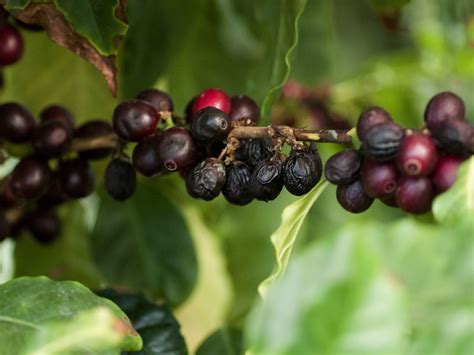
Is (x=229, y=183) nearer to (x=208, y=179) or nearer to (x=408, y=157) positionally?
(x=208, y=179)

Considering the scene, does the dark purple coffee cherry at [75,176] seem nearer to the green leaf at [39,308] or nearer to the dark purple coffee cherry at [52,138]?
the dark purple coffee cherry at [52,138]

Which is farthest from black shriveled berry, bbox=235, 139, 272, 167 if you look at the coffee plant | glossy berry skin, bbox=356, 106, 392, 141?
glossy berry skin, bbox=356, 106, 392, 141

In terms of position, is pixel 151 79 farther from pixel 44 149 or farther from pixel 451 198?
pixel 451 198

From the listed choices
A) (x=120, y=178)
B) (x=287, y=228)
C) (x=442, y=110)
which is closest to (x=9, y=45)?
(x=120, y=178)

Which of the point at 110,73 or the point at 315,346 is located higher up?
the point at 110,73

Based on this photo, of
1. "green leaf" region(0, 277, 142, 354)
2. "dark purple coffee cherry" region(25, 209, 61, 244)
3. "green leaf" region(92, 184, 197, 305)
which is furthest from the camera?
"green leaf" region(92, 184, 197, 305)

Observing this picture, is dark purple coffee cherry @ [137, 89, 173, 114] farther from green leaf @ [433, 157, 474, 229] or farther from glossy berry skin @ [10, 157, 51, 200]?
green leaf @ [433, 157, 474, 229]

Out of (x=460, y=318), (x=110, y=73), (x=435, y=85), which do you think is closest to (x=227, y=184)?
(x=110, y=73)

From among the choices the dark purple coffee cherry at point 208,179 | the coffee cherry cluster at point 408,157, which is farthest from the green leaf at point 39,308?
the coffee cherry cluster at point 408,157
